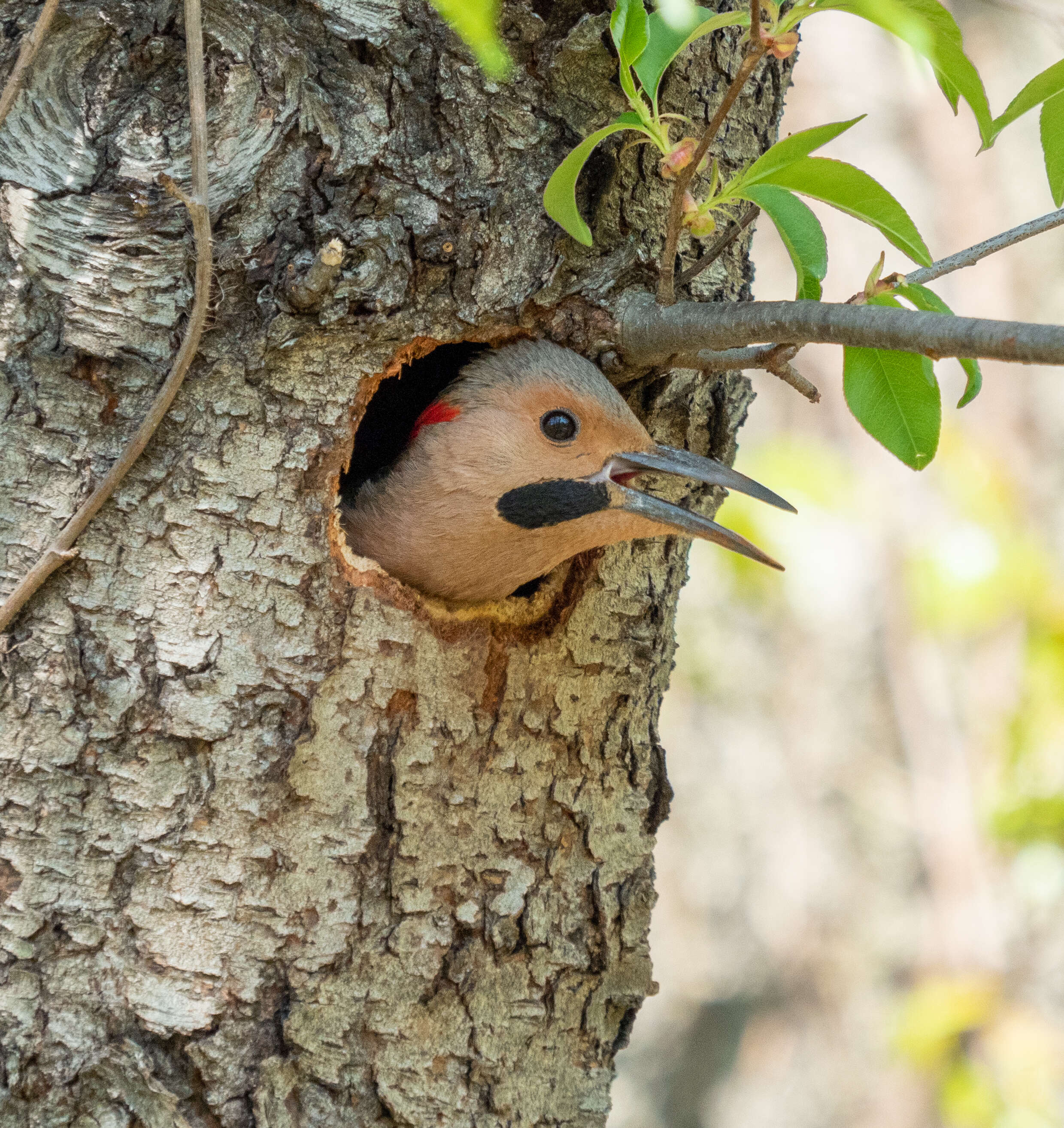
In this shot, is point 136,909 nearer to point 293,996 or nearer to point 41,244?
point 293,996

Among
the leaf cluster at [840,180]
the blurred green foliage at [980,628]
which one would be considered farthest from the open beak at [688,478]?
the blurred green foliage at [980,628]

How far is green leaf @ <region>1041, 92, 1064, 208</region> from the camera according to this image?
69.2 inches

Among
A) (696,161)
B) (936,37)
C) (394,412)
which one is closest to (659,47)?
(696,161)

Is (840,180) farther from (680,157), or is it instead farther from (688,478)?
(688,478)

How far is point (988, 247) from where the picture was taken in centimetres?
189

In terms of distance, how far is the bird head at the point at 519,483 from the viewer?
2.47 metres

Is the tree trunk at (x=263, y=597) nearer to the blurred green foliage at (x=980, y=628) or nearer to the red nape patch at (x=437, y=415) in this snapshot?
the red nape patch at (x=437, y=415)

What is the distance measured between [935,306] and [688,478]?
75 centimetres

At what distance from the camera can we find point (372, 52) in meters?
2.18

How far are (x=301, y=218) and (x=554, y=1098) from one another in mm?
1788

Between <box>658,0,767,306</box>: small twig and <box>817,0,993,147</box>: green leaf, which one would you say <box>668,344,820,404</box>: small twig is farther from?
<box>817,0,993,147</box>: green leaf

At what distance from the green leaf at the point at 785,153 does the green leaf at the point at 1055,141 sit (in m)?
0.27

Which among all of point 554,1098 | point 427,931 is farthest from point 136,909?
point 554,1098

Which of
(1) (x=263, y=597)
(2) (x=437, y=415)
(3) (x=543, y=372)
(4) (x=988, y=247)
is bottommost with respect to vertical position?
(1) (x=263, y=597)
